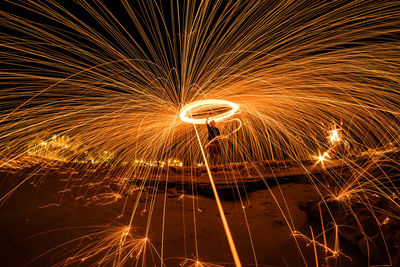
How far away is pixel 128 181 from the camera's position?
806cm

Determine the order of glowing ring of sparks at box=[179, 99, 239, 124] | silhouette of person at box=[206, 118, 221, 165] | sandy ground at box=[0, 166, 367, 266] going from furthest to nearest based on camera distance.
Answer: silhouette of person at box=[206, 118, 221, 165] < glowing ring of sparks at box=[179, 99, 239, 124] < sandy ground at box=[0, 166, 367, 266]

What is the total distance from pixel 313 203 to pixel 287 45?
164 inches

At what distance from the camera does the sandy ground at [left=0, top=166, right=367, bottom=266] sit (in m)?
3.62

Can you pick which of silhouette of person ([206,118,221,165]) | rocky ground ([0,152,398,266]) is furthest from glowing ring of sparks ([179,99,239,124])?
rocky ground ([0,152,398,266])

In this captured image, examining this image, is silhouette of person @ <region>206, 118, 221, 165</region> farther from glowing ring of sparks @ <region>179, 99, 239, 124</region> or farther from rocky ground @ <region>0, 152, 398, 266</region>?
rocky ground @ <region>0, 152, 398, 266</region>

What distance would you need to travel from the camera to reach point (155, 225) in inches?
208

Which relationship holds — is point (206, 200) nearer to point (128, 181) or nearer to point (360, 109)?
point (128, 181)

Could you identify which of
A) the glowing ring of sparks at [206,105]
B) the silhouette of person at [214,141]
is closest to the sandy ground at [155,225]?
the silhouette of person at [214,141]

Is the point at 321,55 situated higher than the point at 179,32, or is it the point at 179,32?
the point at 179,32

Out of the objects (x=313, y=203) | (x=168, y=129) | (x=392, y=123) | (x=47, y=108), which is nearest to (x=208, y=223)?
(x=313, y=203)

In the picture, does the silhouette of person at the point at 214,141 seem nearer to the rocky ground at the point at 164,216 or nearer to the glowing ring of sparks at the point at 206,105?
the glowing ring of sparks at the point at 206,105

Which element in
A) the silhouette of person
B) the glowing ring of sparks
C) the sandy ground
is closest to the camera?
the sandy ground

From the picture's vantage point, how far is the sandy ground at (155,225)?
3.62 m

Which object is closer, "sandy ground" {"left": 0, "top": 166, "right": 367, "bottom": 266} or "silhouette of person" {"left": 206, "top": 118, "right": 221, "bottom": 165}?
"sandy ground" {"left": 0, "top": 166, "right": 367, "bottom": 266}
